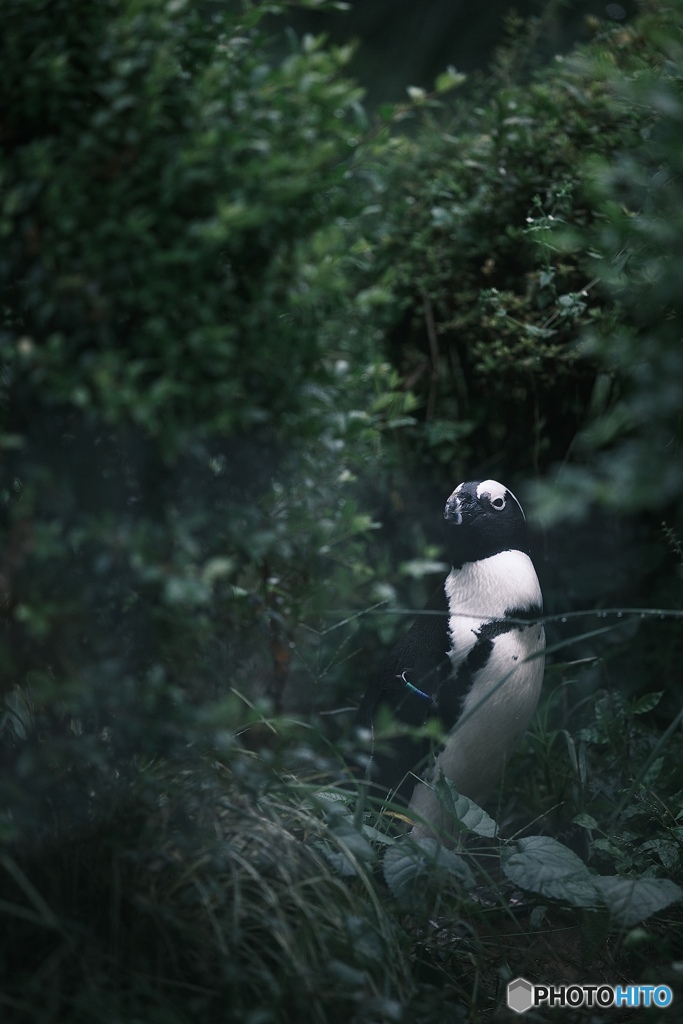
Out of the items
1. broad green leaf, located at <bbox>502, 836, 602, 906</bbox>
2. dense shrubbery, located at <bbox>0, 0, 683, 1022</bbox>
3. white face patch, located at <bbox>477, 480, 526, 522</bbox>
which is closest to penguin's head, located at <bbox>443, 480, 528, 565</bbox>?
white face patch, located at <bbox>477, 480, 526, 522</bbox>

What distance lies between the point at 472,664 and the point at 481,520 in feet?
1.26

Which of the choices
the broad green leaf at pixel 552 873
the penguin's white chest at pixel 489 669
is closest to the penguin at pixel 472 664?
the penguin's white chest at pixel 489 669

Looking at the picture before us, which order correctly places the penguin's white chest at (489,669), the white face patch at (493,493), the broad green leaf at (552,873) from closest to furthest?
the broad green leaf at (552,873), the penguin's white chest at (489,669), the white face patch at (493,493)

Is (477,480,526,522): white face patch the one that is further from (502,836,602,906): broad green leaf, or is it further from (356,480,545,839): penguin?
(502,836,602,906): broad green leaf

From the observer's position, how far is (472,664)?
2336mm

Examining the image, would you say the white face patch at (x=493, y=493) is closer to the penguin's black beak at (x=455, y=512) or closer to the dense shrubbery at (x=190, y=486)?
the penguin's black beak at (x=455, y=512)

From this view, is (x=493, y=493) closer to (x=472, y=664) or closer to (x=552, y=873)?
(x=472, y=664)

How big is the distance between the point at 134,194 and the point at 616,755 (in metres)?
2.00

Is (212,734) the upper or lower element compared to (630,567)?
upper

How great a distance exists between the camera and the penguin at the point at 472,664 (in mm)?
2318

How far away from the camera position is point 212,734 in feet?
5.23

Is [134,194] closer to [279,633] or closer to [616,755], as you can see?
[279,633]

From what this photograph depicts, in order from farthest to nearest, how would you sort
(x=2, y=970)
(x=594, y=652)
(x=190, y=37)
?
(x=594, y=652) < (x=190, y=37) < (x=2, y=970)

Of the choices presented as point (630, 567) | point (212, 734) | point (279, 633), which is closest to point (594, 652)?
point (630, 567)
